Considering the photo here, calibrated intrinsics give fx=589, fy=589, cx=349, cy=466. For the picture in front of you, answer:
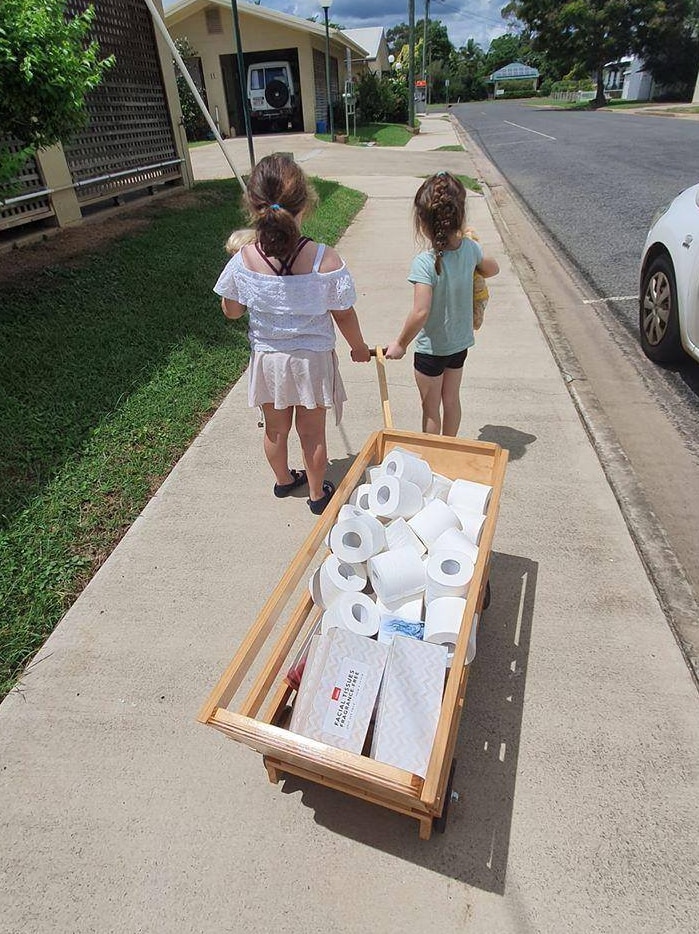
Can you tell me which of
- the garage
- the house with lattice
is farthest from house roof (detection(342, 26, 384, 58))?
the house with lattice

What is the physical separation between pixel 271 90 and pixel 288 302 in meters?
28.1

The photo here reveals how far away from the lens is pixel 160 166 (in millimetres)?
9258

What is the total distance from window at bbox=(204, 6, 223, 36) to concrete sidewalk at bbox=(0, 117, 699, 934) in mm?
28237

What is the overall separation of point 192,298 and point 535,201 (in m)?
8.19

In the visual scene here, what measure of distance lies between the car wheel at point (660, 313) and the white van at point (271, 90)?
84.4 feet

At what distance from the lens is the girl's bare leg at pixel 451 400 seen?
10.8ft

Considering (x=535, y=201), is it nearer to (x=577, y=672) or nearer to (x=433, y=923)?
(x=577, y=672)

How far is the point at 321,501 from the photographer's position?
3.32m

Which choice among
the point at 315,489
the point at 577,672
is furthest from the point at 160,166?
the point at 577,672

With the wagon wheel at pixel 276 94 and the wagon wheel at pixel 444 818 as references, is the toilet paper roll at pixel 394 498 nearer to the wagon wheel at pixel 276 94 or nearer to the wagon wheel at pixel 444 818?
the wagon wheel at pixel 444 818

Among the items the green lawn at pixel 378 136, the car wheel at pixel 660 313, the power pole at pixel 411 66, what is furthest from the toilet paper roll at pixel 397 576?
the power pole at pixel 411 66

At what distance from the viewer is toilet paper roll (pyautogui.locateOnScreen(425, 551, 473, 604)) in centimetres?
217

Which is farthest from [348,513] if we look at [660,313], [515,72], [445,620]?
[515,72]

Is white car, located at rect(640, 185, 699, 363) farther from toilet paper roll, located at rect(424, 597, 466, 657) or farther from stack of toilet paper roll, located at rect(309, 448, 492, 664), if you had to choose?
toilet paper roll, located at rect(424, 597, 466, 657)
